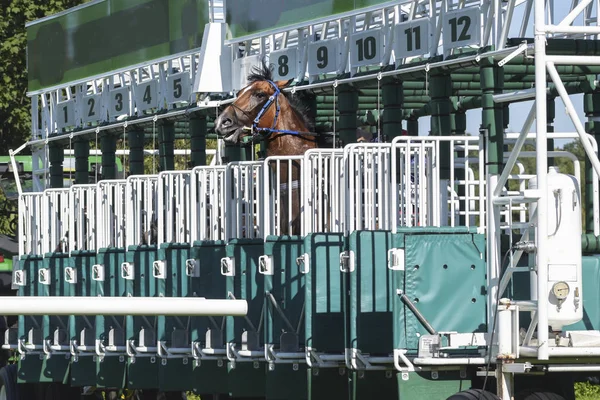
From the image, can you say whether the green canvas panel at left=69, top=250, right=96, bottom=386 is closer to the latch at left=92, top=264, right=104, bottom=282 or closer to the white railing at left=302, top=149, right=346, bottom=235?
the latch at left=92, top=264, right=104, bottom=282

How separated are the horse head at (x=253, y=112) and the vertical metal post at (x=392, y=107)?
85 cm

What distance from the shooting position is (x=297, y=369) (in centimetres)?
1216

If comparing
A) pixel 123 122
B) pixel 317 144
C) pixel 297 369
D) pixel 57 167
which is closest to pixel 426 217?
pixel 297 369

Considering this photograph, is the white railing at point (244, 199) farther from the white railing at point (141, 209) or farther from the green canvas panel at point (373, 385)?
the green canvas panel at point (373, 385)

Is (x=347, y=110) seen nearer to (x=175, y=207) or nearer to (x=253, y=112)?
(x=253, y=112)

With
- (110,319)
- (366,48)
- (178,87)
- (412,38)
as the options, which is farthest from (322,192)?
(178,87)

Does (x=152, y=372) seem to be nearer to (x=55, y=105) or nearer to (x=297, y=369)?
(x=297, y=369)

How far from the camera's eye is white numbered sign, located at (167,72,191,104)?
61.2ft

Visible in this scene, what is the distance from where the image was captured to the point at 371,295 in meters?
11.2

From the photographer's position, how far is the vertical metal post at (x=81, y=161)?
21.1 meters

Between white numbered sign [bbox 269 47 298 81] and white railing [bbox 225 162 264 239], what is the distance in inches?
121

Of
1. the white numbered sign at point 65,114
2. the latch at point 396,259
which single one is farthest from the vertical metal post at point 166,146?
the latch at point 396,259

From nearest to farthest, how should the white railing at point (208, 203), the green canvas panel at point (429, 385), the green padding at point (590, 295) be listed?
the green canvas panel at point (429, 385) → the green padding at point (590, 295) → the white railing at point (208, 203)

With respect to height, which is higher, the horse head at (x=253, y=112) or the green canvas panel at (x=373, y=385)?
the horse head at (x=253, y=112)
